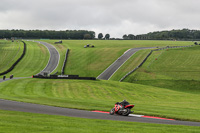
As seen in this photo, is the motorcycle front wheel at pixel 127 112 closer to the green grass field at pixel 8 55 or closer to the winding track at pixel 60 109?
the winding track at pixel 60 109

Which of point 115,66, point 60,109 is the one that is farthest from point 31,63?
point 60,109

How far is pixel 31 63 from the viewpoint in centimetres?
9706

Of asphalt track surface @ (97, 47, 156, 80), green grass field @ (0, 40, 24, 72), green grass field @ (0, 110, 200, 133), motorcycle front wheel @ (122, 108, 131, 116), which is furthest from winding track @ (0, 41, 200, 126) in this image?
green grass field @ (0, 40, 24, 72)

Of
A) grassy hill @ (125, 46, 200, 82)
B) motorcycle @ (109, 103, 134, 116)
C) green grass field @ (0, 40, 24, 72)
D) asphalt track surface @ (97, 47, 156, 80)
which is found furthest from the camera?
green grass field @ (0, 40, 24, 72)

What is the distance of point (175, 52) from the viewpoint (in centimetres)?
9688

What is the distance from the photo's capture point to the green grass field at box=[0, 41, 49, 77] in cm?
8531

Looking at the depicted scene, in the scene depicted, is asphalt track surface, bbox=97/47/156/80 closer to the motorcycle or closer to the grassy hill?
the grassy hill

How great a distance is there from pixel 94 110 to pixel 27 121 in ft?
26.8

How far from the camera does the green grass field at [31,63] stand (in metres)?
85.3

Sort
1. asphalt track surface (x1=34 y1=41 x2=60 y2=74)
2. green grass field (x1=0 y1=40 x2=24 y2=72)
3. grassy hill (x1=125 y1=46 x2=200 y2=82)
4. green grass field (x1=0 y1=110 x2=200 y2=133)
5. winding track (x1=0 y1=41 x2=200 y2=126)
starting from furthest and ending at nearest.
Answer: green grass field (x1=0 y1=40 x2=24 y2=72) → asphalt track surface (x1=34 y1=41 x2=60 y2=74) → grassy hill (x1=125 y1=46 x2=200 y2=82) → winding track (x1=0 y1=41 x2=200 y2=126) → green grass field (x1=0 y1=110 x2=200 y2=133)

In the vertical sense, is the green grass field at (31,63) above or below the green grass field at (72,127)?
below

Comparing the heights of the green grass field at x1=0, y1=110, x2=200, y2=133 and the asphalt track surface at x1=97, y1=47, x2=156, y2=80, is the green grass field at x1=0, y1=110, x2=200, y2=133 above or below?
above

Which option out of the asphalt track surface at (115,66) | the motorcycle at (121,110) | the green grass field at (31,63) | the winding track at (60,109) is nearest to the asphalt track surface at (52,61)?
the winding track at (60,109)

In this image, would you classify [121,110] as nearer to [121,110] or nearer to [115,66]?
[121,110]
